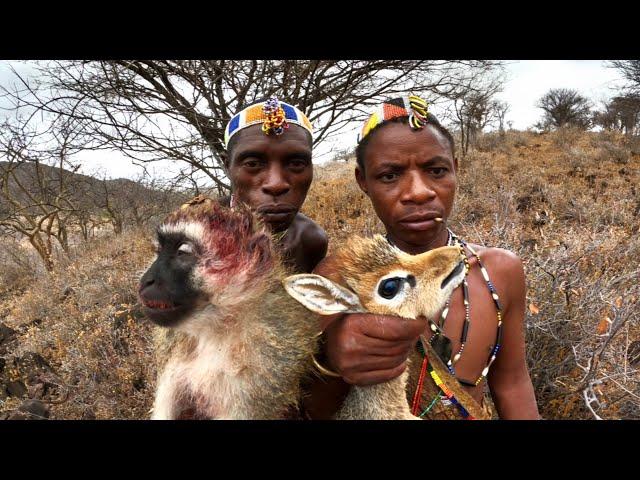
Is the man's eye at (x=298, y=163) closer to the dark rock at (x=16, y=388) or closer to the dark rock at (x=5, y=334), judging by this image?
the dark rock at (x=16, y=388)

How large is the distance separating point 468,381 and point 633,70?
1750 cm

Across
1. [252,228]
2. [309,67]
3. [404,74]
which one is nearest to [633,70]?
[404,74]

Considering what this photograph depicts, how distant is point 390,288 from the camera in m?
1.26

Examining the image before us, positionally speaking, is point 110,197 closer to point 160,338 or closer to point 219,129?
point 219,129

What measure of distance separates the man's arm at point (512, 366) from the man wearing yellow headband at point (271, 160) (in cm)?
96

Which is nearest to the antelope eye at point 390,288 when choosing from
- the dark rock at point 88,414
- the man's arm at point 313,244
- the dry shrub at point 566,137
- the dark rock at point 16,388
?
the man's arm at point 313,244

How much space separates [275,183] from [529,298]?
2.30m

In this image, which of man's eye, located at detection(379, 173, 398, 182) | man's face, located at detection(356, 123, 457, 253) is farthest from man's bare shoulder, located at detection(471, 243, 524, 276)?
man's eye, located at detection(379, 173, 398, 182)

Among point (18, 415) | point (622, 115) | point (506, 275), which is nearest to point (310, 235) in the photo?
point (506, 275)

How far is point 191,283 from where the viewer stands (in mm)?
1257

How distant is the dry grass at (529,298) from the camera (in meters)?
2.69

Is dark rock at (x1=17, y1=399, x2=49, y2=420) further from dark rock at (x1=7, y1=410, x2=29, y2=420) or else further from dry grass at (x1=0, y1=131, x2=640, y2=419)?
dry grass at (x1=0, y1=131, x2=640, y2=419)

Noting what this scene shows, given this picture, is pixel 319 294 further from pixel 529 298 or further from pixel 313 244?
pixel 529 298

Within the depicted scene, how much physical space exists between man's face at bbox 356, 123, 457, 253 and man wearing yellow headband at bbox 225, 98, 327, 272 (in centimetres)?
46
